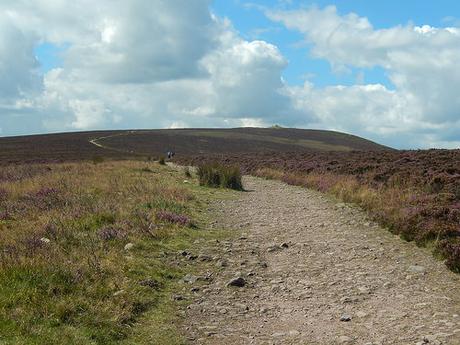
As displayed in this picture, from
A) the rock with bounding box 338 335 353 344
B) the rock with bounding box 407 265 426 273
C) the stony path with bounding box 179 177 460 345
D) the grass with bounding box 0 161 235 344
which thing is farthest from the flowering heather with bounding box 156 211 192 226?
the rock with bounding box 338 335 353 344

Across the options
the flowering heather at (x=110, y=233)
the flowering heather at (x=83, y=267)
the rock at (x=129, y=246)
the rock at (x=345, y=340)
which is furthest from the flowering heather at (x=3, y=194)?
the rock at (x=345, y=340)

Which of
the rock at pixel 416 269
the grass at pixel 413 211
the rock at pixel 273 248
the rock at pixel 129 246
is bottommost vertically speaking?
the rock at pixel 273 248

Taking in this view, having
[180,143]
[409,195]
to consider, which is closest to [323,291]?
[409,195]

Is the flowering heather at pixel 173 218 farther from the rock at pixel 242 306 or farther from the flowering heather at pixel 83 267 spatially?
the rock at pixel 242 306

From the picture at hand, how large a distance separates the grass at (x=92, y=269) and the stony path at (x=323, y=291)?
619mm

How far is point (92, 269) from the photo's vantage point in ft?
24.6

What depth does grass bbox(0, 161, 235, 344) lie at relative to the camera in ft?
18.7

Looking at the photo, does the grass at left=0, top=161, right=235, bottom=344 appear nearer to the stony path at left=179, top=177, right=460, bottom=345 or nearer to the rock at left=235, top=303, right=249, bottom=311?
the stony path at left=179, top=177, right=460, bottom=345

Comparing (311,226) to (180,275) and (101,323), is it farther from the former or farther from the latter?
(101,323)

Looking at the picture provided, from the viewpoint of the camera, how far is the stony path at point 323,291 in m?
5.91

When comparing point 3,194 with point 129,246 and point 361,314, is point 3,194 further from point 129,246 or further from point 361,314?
point 361,314

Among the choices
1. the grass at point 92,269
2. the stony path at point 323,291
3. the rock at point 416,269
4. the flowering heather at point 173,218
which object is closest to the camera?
the grass at point 92,269

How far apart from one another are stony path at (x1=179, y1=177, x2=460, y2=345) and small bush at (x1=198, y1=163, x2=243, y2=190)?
11266 mm

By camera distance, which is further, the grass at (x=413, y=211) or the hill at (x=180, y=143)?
the hill at (x=180, y=143)
